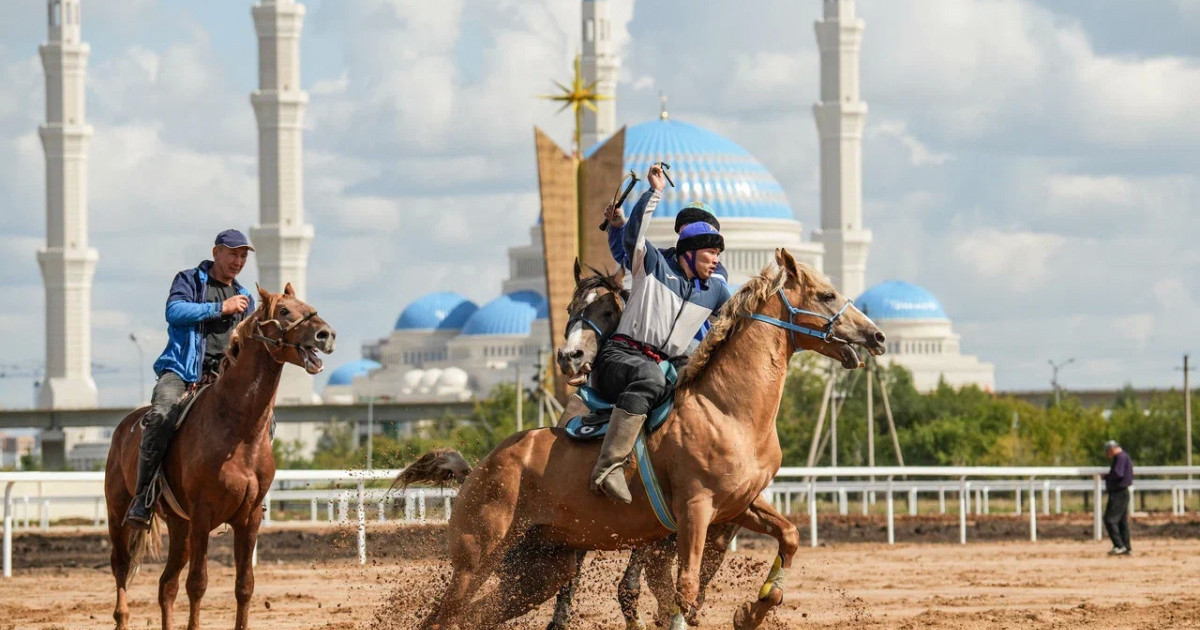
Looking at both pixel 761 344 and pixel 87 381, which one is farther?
pixel 87 381

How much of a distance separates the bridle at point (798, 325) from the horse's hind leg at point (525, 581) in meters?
1.39

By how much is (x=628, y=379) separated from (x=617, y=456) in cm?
40

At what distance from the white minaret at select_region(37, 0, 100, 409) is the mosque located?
1707 cm

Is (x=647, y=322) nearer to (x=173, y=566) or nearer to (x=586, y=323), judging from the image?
(x=586, y=323)

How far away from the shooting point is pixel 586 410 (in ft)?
34.2

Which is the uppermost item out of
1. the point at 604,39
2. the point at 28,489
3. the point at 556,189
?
the point at 604,39

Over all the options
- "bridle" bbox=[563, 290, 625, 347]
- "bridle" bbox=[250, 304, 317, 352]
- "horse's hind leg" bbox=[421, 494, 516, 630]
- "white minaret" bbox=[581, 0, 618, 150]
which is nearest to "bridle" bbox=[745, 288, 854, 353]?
"bridle" bbox=[563, 290, 625, 347]

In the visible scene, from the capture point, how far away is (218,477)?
10047mm

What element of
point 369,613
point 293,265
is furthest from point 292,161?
point 369,613

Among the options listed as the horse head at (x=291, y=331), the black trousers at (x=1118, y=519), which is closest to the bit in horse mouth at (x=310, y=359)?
the horse head at (x=291, y=331)

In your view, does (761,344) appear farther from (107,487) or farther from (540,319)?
(540,319)

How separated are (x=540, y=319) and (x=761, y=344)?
360ft

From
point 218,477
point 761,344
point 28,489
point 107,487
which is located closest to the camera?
point 761,344

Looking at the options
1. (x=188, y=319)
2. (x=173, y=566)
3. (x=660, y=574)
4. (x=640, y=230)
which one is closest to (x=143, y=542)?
(x=173, y=566)
